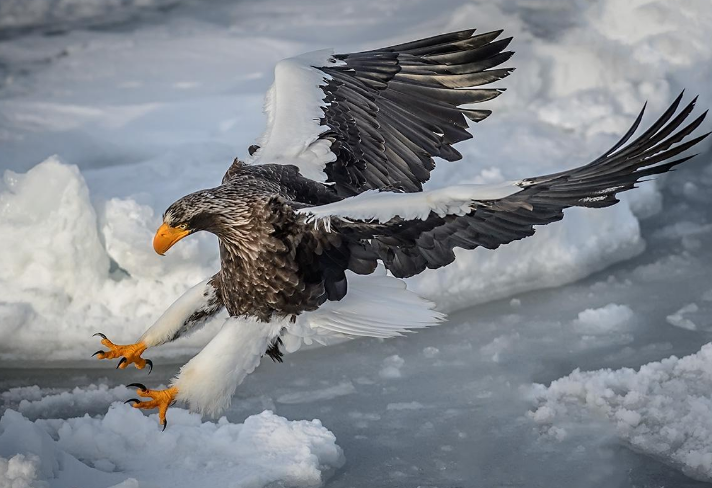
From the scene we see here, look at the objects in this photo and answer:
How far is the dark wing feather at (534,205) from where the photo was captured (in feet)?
9.50

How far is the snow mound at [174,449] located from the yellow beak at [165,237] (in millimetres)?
776

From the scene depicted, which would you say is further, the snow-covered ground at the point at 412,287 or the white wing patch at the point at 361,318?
the snow-covered ground at the point at 412,287

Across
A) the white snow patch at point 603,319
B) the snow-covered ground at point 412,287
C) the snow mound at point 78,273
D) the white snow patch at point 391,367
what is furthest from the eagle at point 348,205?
the white snow patch at point 603,319

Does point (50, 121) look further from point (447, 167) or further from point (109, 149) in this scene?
point (447, 167)

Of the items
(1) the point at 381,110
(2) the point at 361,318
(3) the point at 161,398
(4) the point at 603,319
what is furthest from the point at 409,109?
(3) the point at 161,398

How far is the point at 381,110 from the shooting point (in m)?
4.09

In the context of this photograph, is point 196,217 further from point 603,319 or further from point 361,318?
point 603,319

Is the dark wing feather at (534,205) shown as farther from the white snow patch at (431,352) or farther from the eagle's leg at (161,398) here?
the white snow patch at (431,352)

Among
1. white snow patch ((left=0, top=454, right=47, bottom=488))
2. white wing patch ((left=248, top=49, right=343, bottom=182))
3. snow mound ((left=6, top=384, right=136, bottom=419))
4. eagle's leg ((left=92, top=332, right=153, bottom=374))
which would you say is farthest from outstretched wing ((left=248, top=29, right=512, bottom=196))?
white snow patch ((left=0, top=454, right=47, bottom=488))

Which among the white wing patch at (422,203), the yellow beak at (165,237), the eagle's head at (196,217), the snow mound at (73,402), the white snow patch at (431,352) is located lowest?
the snow mound at (73,402)

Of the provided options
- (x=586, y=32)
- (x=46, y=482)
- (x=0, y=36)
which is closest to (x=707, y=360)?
(x=46, y=482)

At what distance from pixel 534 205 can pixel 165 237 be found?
3.58 feet

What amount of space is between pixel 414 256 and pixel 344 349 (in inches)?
55.1

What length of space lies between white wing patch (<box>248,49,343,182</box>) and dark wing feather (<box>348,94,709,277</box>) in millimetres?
713
